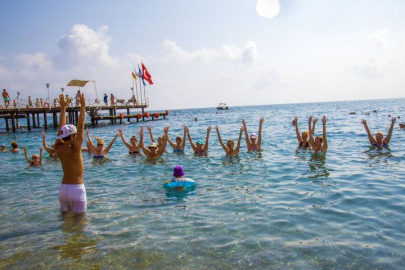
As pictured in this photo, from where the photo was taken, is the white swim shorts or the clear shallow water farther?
the white swim shorts

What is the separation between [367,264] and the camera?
13.6ft

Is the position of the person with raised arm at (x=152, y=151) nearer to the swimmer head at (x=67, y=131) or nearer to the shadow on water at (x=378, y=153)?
the swimmer head at (x=67, y=131)

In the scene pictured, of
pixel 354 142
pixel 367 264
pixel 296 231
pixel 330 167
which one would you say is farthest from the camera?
pixel 354 142

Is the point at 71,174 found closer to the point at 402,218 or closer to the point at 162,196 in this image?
the point at 162,196

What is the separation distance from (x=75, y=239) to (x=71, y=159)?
129 cm

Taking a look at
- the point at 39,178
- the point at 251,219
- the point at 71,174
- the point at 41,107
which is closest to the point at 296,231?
the point at 251,219

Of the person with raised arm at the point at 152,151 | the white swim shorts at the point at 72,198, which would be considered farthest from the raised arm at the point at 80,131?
the person with raised arm at the point at 152,151

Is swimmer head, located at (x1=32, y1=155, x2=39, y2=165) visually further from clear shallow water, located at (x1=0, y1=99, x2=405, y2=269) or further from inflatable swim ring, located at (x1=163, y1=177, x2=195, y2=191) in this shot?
inflatable swim ring, located at (x1=163, y1=177, x2=195, y2=191)

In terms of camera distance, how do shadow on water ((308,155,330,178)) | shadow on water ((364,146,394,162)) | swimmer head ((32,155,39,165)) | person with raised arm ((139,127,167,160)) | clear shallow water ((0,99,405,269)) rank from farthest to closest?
person with raised arm ((139,127,167,160)), swimmer head ((32,155,39,165)), shadow on water ((364,146,394,162)), shadow on water ((308,155,330,178)), clear shallow water ((0,99,405,269))

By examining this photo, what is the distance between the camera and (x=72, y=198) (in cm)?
535

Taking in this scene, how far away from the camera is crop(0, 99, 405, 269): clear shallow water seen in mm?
4418

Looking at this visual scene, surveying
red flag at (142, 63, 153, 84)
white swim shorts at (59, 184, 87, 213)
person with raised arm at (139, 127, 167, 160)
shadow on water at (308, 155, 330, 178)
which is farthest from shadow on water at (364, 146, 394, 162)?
red flag at (142, 63, 153, 84)

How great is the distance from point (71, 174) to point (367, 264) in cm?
455

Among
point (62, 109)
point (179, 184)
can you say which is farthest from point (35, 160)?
point (62, 109)
